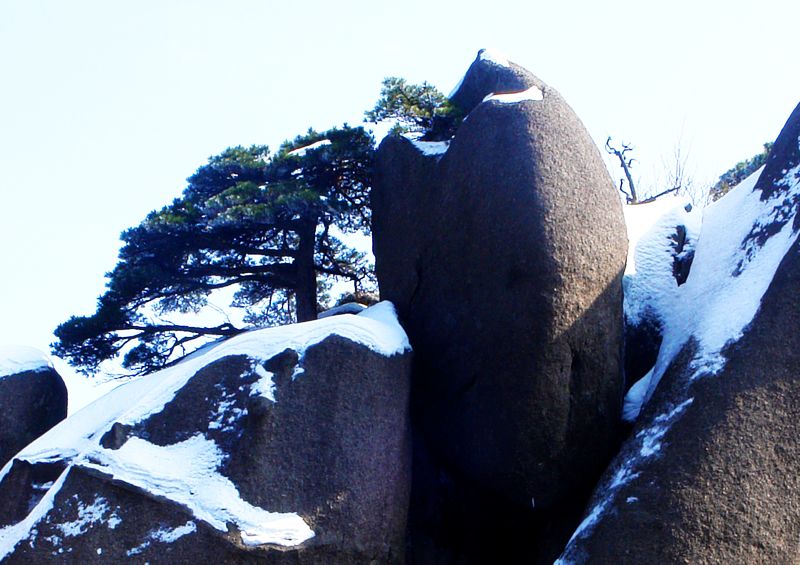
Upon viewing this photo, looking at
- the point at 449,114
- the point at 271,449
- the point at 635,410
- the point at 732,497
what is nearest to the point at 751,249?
the point at 635,410

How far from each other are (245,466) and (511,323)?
1966 mm

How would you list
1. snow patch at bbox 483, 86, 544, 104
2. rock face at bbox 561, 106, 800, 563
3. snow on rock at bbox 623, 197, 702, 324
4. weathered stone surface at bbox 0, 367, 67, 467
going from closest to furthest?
rock face at bbox 561, 106, 800, 563, snow patch at bbox 483, 86, 544, 104, snow on rock at bbox 623, 197, 702, 324, weathered stone surface at bbox 0, 367, 67, 467

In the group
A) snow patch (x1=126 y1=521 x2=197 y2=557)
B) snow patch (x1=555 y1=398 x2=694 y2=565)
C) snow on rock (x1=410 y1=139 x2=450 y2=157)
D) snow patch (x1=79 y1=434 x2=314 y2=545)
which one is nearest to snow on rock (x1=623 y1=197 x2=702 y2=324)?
snow patch (x1=555 y1=398 x2=694 y2=565)

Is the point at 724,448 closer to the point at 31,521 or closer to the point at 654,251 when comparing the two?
the point at 654,251

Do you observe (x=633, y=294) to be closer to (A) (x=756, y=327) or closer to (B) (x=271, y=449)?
(A) (x=756, y=327)

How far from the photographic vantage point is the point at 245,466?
598 cm

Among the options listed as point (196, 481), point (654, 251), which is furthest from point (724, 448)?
point (196, 481)

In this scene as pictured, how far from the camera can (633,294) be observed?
23.1 ft

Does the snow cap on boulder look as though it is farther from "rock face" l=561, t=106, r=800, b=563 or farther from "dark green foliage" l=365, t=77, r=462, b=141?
"rock face" l=561, t=106, r=800, b=563

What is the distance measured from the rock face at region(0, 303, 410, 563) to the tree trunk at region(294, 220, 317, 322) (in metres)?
2.27

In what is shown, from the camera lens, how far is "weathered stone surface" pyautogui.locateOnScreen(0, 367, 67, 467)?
7.80 metres

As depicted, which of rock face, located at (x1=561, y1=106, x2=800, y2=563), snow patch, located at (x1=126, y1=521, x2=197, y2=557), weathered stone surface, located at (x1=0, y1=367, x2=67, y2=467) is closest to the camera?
rock face, located at (x1=561, y1=106, x2=800, y2=563)

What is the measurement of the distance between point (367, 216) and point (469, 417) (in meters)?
3.24

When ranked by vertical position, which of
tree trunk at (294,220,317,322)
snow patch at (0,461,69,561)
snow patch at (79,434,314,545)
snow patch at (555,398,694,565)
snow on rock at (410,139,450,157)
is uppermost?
snow on rock at (410,139,450,157)
